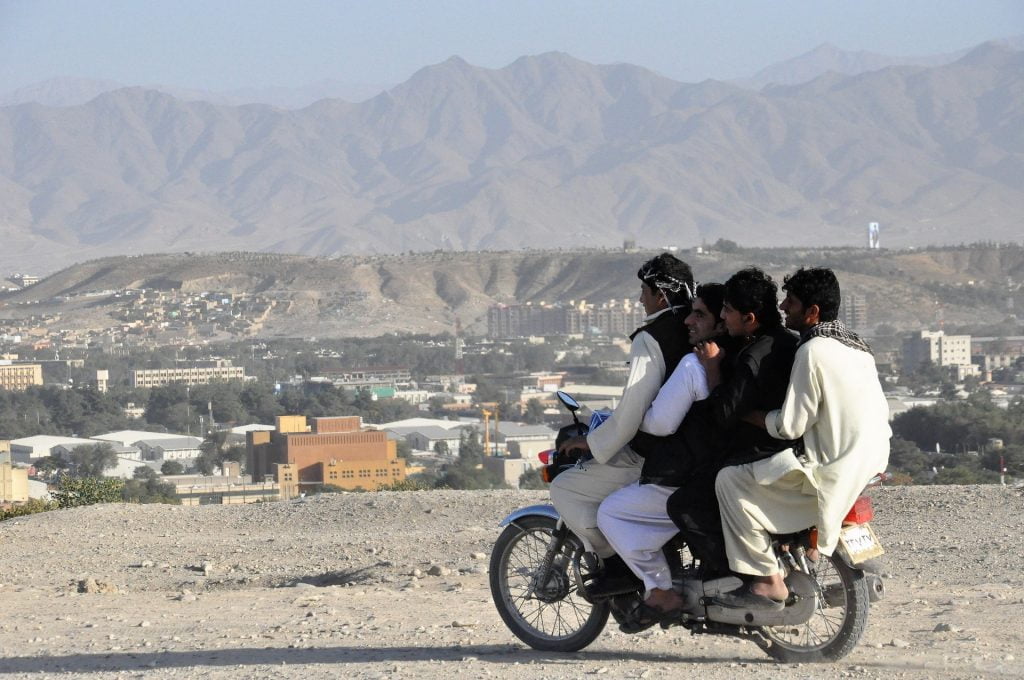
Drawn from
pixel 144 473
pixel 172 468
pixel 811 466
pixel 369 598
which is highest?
pixel 811 466

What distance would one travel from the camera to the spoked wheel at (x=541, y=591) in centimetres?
597

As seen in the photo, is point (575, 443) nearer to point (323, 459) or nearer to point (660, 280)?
point (660, 280)

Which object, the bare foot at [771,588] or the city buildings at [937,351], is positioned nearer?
the bare foot at [771,588]

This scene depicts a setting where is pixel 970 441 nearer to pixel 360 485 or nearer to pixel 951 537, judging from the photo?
pixel 360 485

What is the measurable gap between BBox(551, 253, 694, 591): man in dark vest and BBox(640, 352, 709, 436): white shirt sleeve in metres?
0.09

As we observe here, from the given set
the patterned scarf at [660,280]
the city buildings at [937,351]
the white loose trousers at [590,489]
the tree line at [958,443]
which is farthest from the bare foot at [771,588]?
the city buildings at [937,351]

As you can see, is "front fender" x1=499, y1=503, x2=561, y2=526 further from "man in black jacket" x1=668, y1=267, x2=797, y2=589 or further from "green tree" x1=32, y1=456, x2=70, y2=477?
"green tree" x1=32, y1=456, x2=70, y2=477

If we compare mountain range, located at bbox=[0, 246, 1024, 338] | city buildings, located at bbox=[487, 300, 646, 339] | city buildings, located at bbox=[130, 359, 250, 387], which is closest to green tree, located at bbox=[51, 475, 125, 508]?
city buildings, located at bbox=[130, 359, 250, 387]

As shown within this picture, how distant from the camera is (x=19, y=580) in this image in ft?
32.3

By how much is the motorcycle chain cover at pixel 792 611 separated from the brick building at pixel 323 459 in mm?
20816

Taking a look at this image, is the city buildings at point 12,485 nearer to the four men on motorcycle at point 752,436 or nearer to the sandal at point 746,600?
the four men on motorcycle at point 752,436

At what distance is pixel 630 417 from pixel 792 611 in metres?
0.89

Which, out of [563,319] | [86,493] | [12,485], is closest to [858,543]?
[86,493]

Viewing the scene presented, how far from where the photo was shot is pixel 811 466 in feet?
17.6
